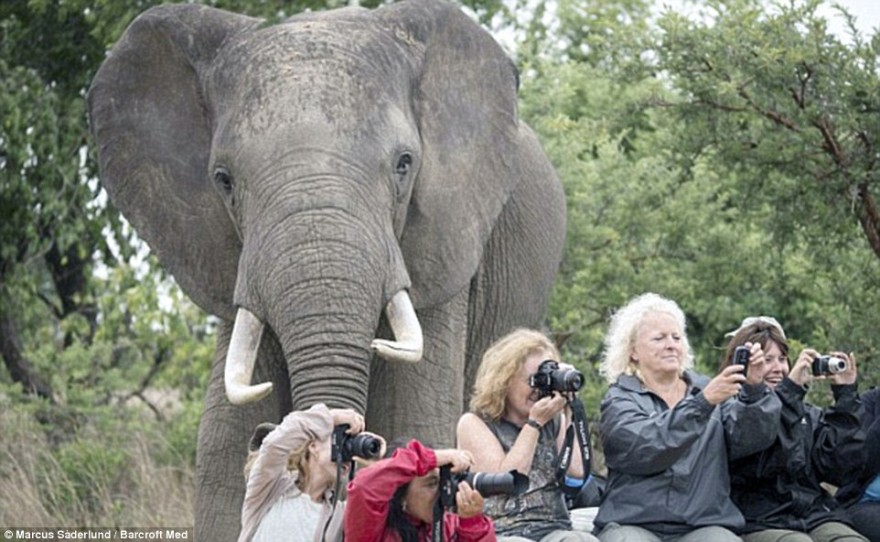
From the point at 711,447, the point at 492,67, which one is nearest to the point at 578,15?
the point at 492,67

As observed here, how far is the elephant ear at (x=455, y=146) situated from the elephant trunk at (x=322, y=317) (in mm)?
750

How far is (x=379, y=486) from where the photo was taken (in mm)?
7660

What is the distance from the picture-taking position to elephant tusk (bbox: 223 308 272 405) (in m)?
9.77

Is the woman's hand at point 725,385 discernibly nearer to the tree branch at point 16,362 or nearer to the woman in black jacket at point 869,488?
the woman in black jacket at point 869,488

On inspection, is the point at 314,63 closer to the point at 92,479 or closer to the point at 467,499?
the point at 467,499

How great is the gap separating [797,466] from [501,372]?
3.64ft

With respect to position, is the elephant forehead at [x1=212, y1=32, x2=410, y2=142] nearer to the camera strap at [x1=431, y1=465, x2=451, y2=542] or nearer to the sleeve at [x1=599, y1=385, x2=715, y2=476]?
the sleeve at [x1=599, y1=385, x2=715, y2=476]

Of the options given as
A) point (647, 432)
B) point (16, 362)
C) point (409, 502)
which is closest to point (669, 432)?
point (647, 432)

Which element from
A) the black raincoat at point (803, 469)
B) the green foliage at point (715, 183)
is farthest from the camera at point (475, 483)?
the green foliage at point (715, 183)

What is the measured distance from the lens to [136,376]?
17453 mm

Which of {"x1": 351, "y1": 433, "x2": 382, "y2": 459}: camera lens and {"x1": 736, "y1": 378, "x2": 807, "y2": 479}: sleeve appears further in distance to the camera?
{"x1": 736, "y1": 378, "x2": 807, "y2": 479}: sleeve

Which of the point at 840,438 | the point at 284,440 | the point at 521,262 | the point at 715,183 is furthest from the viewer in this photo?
the point at 715,183

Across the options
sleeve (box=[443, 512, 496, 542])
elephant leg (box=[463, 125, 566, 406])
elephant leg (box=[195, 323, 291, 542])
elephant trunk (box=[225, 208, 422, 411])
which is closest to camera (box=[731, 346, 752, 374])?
sleeve (box=[443, 512, 496, 542])

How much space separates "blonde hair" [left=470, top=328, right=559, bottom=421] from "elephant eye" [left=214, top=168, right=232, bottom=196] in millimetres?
2089
